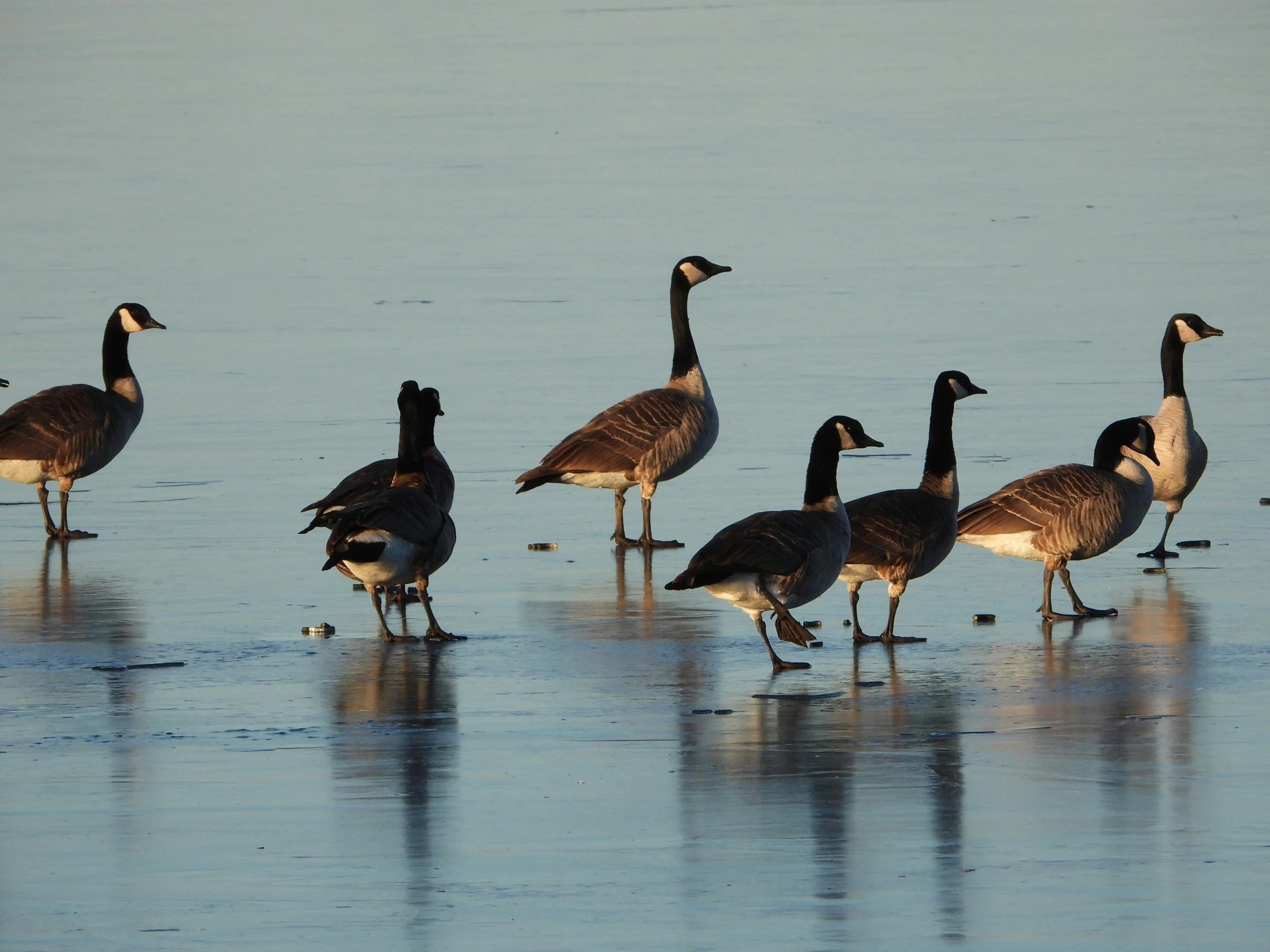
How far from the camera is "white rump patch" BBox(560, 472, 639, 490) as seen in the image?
14148 millimetres

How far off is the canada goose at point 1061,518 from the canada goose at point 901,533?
0.35 m

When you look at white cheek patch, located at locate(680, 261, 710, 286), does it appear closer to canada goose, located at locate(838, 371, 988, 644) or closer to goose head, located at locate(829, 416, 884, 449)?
canada goose, located at locate(838, 371, 988, 644)

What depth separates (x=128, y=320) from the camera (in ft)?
52.4

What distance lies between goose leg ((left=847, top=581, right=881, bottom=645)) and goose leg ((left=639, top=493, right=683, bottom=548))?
7.26ft

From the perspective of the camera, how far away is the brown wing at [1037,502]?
11703 millimetres

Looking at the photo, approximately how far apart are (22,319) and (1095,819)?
15.2m

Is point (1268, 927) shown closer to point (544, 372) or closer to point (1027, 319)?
point (544, 372)

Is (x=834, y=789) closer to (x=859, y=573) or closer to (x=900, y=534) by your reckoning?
(x=900, y=534)

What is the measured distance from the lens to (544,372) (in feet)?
60.0

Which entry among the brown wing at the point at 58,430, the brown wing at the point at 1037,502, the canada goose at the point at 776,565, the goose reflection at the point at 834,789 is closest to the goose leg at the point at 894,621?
the canada goose at the point at 776,565

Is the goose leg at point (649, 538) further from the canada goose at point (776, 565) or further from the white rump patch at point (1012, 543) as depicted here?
the canada goose at point (776, 565)

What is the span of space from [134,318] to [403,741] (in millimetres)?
7874

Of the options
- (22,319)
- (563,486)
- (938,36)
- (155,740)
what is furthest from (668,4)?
(155,740)

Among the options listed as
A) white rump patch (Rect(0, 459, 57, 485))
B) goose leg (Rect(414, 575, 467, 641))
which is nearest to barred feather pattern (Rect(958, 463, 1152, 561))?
goose leg (Rect(414, 575, 467, 641))
